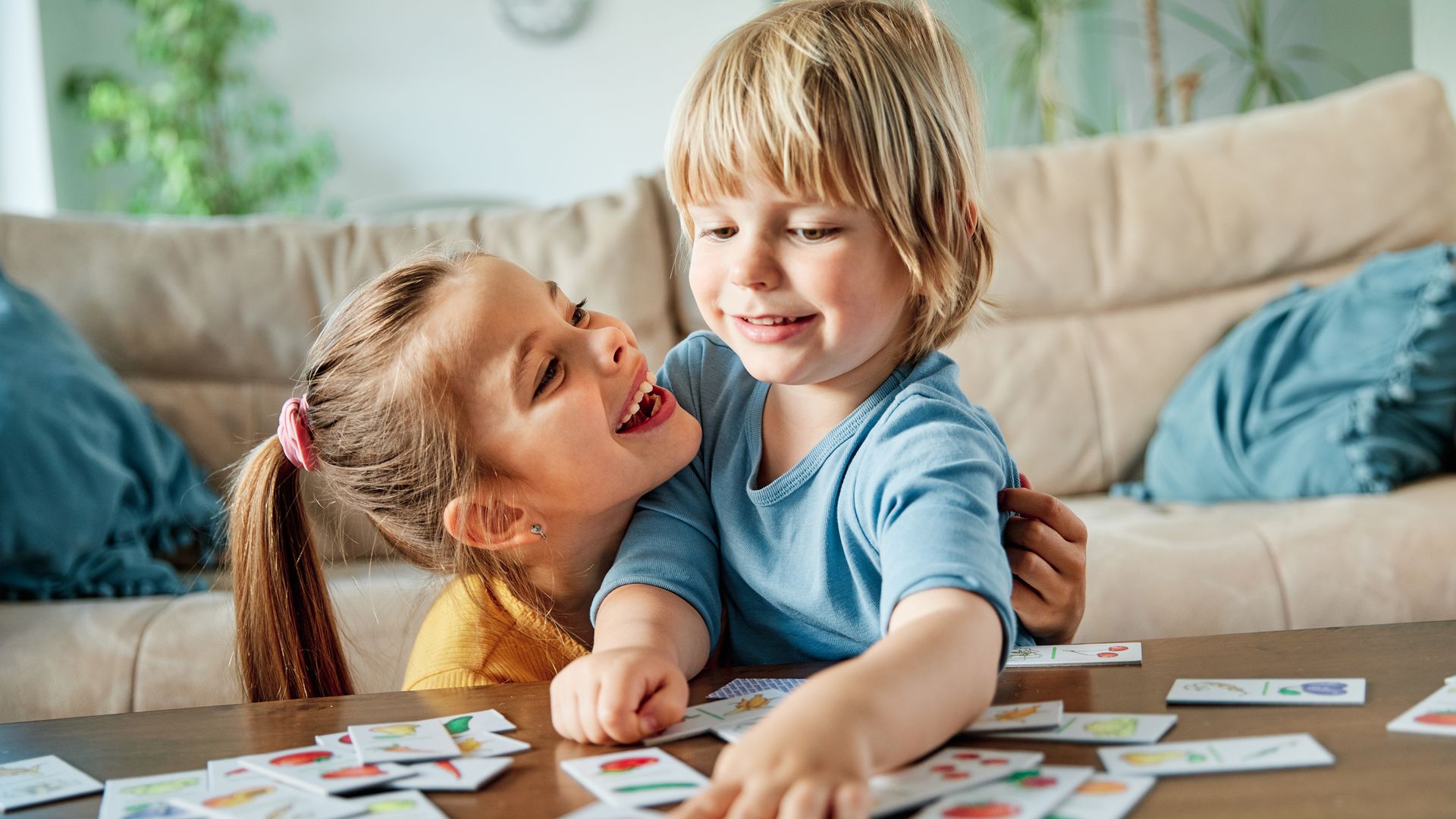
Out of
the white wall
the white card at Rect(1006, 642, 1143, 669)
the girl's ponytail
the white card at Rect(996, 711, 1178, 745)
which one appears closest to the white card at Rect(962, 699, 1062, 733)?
the white card at Rect(996, 711, 1178, 745)

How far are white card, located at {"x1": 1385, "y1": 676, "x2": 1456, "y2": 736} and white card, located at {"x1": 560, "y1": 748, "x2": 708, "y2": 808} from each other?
386mm

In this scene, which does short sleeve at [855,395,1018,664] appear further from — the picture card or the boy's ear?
the boy's ear

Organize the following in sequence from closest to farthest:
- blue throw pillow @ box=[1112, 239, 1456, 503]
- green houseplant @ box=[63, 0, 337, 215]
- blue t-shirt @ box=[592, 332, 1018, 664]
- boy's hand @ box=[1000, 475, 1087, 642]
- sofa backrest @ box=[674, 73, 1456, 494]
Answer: blue t-shirt @ box=[592, 332, 1018, 664], boy's hand @ box=[1000, 475, 1087, 642], blue throw pillow @ box=[1112, 239, 1456, 503], sofa backrest @ box=[674, 73, 1456, 494], green houseplant @ box=[63, 0, 337, 215]

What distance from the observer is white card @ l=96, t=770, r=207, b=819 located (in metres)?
0.66

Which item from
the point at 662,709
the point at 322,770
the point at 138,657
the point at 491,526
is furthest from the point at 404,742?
the point at 138,657

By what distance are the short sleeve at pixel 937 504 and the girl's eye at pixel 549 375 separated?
1.00ft

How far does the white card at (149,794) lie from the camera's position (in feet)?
2.18

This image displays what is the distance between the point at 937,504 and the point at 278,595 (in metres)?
0.66

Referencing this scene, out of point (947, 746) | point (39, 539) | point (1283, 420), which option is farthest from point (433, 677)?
point (1283, 420)

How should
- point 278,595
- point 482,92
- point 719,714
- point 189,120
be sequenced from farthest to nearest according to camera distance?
point 482,92, point 189,120, point 278,595, point 719,714

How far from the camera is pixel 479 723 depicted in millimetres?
803

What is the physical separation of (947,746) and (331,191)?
16.7 ft

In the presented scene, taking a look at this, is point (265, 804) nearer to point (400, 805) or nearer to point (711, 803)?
point (400, 805)

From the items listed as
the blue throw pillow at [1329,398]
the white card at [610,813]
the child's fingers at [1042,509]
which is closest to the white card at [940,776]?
the white card at [610,813]
